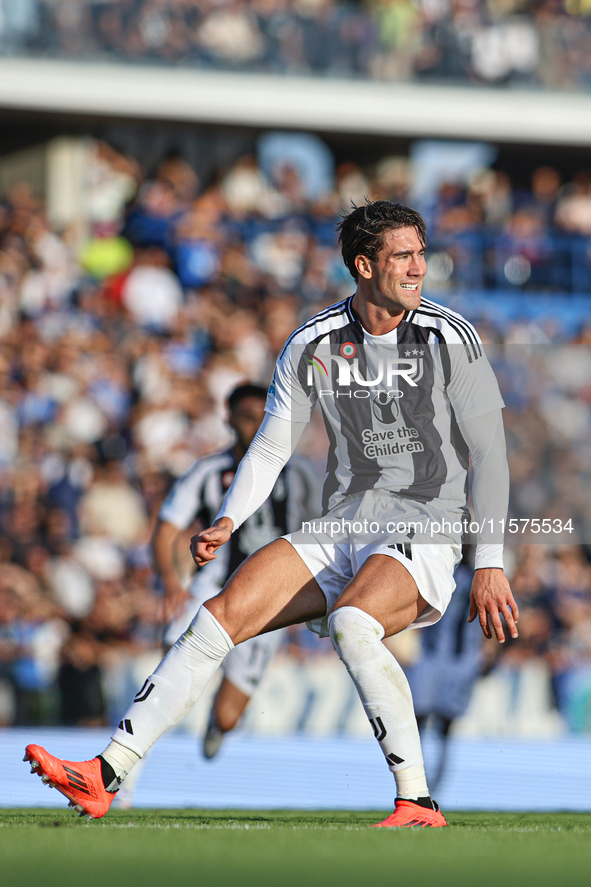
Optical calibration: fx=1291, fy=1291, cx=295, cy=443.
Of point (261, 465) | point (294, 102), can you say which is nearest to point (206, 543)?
point (261, 465)

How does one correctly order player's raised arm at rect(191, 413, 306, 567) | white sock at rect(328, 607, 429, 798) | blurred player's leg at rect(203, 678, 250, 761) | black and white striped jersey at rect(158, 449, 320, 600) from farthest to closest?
blurred player's leg at rect(203, 678, 250, 761) → black and white striped jersey at rect(158, 449, 320, 600) → player's raised arm at rect(191, 413, 306, 567) → white sock at rect(328, 607, 429, 798)

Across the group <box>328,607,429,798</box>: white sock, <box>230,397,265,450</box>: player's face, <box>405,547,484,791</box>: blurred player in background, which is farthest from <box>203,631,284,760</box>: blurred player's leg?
<box>328,607,429,798</box>: white sock

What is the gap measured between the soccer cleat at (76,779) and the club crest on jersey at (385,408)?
1.56 m

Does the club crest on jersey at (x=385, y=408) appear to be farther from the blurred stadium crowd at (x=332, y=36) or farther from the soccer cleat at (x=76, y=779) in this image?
the blurred stadium crowd at (x=332, y=36)

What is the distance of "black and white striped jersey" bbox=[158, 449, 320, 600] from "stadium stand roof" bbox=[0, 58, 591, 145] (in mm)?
11066

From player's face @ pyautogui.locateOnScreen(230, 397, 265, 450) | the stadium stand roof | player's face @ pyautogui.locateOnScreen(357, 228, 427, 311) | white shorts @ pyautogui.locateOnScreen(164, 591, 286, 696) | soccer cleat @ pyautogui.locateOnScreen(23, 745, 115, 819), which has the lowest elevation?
soccer cleat @ pyautogui.locateOnScreen(23, 745, 115, 819)

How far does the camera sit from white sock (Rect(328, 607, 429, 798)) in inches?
169

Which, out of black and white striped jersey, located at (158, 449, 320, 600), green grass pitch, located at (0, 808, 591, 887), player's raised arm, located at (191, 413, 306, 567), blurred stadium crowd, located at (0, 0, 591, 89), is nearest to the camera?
green grass pitch, located at (0, 808, 591, 887)

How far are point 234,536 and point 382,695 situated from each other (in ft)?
10.3

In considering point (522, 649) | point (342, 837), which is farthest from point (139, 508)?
point (342, 837)

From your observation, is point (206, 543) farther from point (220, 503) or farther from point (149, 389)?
point (149, 389)

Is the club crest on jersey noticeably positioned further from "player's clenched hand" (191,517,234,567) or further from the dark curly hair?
"player's clenched hand" (191,517,234,567)

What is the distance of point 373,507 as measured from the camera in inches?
183

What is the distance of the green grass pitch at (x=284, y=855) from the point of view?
10.3 ft
